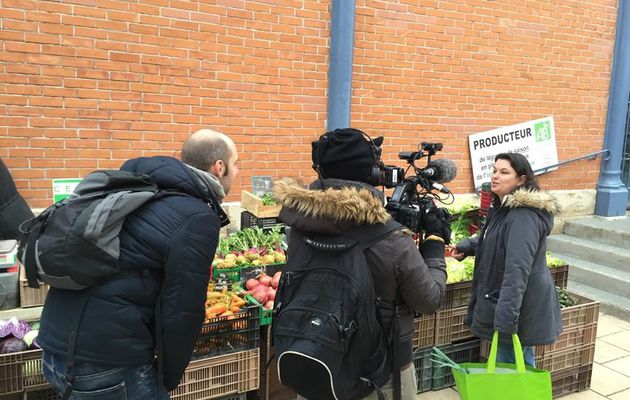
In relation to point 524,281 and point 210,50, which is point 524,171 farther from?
point 210,50

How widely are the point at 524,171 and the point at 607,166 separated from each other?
248 inches

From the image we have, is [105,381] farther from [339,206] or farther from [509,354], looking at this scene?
[509,354]

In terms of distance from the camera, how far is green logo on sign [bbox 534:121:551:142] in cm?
809

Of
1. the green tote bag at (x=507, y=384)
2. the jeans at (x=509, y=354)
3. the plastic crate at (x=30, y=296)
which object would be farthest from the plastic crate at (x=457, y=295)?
the plastic crate at (x=30, y=296)

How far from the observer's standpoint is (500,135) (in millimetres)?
7797

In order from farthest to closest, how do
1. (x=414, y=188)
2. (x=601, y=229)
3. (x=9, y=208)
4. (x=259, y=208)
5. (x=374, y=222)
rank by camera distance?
(x=601, y=229) < (x=259, y=208) < (x=9, y=208) < (x=414, y=188) < (x=374, y=222)

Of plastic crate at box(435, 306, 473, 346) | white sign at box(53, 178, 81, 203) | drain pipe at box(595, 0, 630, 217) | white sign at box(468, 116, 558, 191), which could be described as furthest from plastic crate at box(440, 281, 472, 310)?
drain pipe at box(595, 0, 630, 217)

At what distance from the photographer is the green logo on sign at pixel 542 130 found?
8094 mm

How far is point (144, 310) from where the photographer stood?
Answer: 2.03 meters

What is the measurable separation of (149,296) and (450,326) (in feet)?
9.54

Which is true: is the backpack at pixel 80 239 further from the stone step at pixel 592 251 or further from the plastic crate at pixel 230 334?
the stone step at pixel 592 251

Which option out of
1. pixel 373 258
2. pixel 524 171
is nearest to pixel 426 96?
pixel 524 171

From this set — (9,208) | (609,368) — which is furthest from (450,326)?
(9,208)

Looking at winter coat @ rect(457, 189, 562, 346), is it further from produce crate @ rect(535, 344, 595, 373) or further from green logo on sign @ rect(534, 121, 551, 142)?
green logo on sign @ rect(534, 121, 551, 142)
